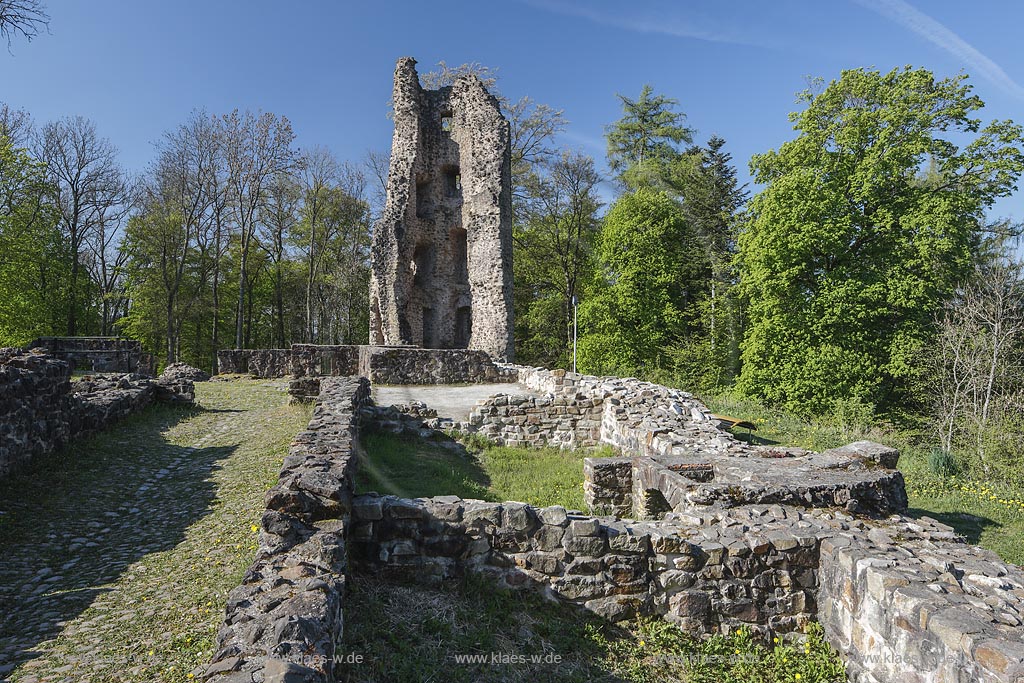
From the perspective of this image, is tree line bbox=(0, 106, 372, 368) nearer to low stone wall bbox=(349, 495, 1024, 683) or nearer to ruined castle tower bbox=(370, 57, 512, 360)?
ruined castle tower bbox=(370, 57, 512, 360)

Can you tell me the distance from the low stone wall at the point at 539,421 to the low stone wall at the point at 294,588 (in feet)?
22.4

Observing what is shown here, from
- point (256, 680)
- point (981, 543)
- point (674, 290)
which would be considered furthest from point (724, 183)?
point (256, 680)

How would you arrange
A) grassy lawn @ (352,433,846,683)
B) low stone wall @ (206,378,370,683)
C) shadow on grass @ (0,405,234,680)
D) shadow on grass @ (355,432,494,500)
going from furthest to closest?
shadow on grass @ (355,432,494,500)
shadow on grass @ (0,405,234,680)
grassy lawn @ (352,433,846,683)
low stone wall @ (206,378,370,683)

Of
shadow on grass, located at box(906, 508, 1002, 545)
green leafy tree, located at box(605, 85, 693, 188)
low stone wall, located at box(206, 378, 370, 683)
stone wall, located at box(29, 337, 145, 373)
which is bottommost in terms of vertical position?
shadow on grass, located at box(906, 508, 1002, 545)

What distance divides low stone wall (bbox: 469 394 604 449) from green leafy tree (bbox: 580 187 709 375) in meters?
16.0

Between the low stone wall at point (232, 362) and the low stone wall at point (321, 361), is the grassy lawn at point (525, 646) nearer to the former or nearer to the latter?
the low stone wall at point (321, 361)

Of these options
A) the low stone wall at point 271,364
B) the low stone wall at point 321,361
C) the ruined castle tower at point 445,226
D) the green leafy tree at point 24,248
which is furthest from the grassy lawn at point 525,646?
the green leafy tree at point 24,248

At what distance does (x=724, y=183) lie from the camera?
29.6 metres

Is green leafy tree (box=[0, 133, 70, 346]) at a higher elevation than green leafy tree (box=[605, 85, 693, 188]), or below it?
below

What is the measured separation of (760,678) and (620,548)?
1.31 metres

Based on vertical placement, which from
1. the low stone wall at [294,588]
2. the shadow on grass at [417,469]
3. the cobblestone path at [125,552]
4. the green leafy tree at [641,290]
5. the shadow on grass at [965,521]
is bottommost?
the shadow on grass at [965,521]

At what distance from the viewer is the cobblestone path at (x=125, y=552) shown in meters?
3.47

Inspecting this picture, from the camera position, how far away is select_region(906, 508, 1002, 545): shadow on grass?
26.2 ft

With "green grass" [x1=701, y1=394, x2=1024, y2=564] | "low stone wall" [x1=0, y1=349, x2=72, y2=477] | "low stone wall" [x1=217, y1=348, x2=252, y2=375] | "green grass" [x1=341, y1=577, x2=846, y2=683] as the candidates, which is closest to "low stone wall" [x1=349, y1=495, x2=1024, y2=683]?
"green grass" [x1=341, y1=577, x2=846, y2=683]
